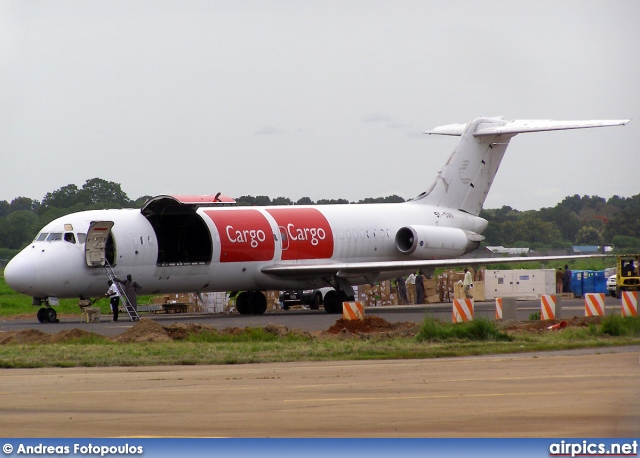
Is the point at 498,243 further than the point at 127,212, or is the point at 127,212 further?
the point at 498,243

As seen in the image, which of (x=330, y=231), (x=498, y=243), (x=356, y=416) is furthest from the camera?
(x=498, y=243)

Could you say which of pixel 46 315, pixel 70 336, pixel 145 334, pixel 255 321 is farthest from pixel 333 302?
pixel 70 336

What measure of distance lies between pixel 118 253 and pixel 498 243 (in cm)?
2650

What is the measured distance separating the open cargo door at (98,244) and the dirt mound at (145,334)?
770cm

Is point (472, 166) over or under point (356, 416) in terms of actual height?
over

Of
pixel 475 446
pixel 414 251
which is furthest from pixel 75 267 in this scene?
pixel 475 446

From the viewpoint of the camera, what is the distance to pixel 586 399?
37.7 ft

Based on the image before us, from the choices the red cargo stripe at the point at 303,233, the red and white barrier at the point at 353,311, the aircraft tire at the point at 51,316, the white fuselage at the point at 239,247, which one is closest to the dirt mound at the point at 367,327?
the red and white barrier at the point at 353,311

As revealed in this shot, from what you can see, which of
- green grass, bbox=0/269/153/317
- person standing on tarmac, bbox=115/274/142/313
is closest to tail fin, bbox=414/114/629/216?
green grass, bbox=0/269/153/317

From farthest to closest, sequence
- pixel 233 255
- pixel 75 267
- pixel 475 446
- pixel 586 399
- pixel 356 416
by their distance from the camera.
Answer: pixel 233 255, pixel 75 267, pixel 586 399, pixel 356 416, pixel 475 446

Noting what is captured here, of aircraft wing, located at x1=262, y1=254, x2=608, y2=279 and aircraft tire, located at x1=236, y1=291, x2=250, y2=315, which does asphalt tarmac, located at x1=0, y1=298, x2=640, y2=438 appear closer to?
aircraft wing, located at x1=262, y1=254, x2=608, y2=279

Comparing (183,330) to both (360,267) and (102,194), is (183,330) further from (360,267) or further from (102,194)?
(102,194)

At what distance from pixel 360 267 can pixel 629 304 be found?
11.3 meters

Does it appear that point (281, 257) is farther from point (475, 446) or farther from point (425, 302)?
point (475, 446)
